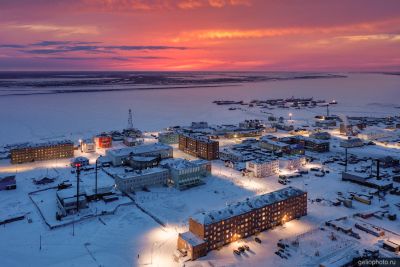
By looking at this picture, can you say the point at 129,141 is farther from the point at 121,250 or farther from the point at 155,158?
the point at 121,250

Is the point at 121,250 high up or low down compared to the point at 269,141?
down

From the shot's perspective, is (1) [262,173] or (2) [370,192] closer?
(2) [370,192]

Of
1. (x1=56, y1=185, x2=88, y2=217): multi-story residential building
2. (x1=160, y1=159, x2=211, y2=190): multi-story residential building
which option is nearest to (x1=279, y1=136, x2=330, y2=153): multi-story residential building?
(x1=160, y1=159, x2=211, y2=190): multi-story residential building

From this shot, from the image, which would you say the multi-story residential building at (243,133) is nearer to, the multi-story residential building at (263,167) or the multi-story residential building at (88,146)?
the multi-story residential building at (263,167)

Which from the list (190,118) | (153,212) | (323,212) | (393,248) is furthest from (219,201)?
(190,118)

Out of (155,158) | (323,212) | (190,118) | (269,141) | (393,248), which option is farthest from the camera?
(190,118)

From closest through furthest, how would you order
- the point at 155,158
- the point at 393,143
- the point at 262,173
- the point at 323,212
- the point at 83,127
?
1. the point at 323,212
2. the point at 262,173
3. the point at 155,158
4. the point at 393,143
5. the point at 83,127

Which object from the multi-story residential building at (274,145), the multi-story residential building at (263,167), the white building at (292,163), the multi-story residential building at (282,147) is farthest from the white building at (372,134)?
the multi-story residential building at (263,167)

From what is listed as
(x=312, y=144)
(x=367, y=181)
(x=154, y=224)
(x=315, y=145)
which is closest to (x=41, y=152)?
(x=154, y=224)
